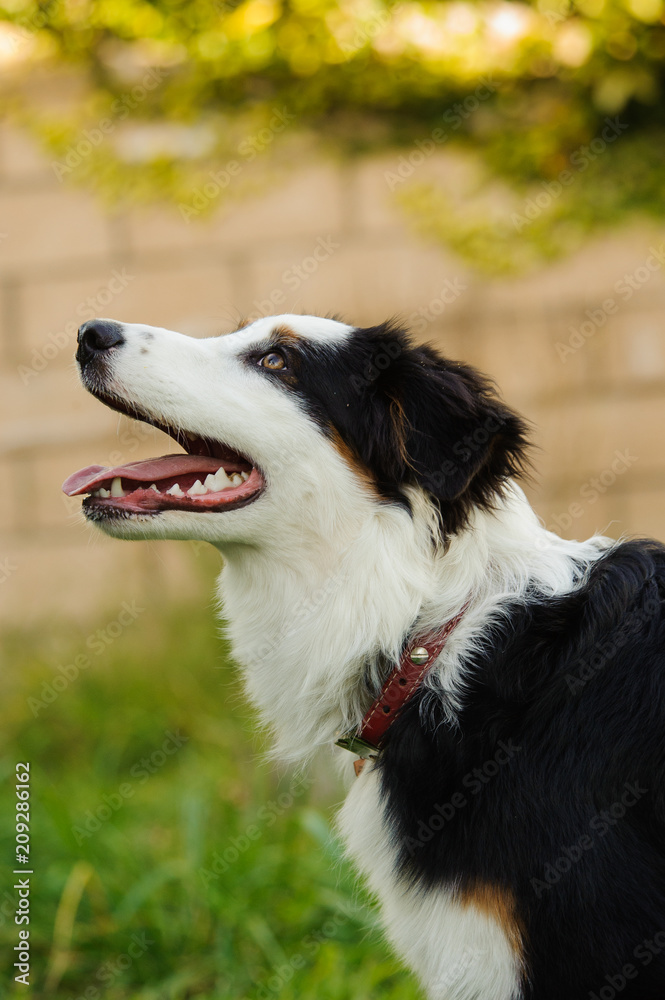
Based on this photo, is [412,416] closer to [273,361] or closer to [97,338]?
[273,361]

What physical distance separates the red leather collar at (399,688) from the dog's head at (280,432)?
12.0 inches

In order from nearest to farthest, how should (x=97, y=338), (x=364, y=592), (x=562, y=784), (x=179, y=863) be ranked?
(x=562, y=784), (x=364, y=592), (x=97, y=338), (x=179, y=863)

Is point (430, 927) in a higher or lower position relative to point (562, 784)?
lower

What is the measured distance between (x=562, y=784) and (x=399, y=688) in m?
0.44

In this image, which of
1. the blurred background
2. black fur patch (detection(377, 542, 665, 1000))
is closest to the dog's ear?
black fur patch (detection(377, 542, 665, 1000))

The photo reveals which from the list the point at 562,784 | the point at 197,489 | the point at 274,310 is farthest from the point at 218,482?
the point at 274,310

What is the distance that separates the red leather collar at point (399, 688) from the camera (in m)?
2.27

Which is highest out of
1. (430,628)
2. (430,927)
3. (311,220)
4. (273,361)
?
(311,220)

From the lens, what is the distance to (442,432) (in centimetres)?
243

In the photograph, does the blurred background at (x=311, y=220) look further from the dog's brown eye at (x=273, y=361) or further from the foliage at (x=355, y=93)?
the dog's brown eye at (x=273, y=361)

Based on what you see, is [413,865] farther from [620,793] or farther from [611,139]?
[611,139]

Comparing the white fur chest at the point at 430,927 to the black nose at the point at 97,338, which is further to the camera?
the black nose at the point at 97,338

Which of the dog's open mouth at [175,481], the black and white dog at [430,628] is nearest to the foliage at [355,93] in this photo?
the black and white dog at [430,628]

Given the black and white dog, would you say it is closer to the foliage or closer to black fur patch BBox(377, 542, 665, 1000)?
black fur patch BBox(377, 542, 665, 1000)
